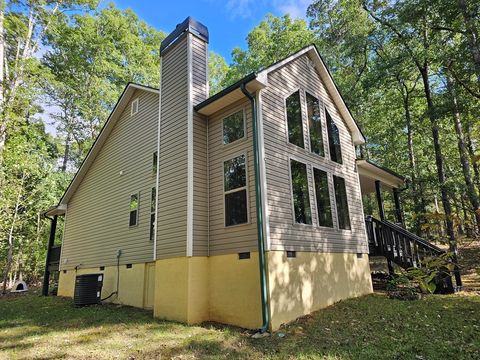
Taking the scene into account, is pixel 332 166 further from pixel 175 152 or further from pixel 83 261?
pixel 83 261

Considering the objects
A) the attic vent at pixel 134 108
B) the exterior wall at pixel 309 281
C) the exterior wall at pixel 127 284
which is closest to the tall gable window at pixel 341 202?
the exterior wall at pixel 309 281

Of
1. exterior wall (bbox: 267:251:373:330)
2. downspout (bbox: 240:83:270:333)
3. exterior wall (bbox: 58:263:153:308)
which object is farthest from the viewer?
exterior wall (bbox: 58:263:153:308)

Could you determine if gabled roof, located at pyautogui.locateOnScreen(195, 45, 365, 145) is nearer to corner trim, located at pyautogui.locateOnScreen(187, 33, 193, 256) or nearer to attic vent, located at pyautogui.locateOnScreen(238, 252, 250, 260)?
corner trim, located at pyautogui.locateOnScreen(187, 33, 193, 256)

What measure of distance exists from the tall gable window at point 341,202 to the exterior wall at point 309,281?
2.97 feet

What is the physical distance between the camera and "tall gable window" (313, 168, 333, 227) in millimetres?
8117

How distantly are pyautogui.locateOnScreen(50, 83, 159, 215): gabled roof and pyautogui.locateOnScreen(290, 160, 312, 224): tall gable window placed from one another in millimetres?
5254

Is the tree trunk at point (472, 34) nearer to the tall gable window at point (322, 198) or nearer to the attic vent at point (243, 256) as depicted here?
the tall gable window at point (322, 198)

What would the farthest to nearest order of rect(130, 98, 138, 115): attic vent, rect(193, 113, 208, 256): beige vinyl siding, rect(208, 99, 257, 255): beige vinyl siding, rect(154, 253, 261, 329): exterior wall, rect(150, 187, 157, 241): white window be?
rect(130, 98, 138, 115): attic vent < rect(150, 187, 157, 241): white window < rect(193, 113, 208, 256): beige vinyl siding < rect(208, 99, 257, 255): beige vinyl siding < rect(154, 253, 261, 329): exterior wall

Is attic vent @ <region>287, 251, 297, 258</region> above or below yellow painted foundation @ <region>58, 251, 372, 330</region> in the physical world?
above

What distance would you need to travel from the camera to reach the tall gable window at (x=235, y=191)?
6980 mm

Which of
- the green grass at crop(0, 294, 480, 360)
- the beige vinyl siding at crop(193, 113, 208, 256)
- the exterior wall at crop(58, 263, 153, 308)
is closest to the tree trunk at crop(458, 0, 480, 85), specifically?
the green grass at crop(0, 294, 480, 360)

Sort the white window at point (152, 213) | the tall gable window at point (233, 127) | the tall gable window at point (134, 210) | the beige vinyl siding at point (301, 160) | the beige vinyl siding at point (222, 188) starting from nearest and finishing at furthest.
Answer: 1. the beige vinyl siding at point (222, 188)
2. the beige vinyl siding at point (301, 160)
3. the tall gable window at point (233, 127)
4. the white window at point (152, 213)
5. the tall gable window at point (134, 210)

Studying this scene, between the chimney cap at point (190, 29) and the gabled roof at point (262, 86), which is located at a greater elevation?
the chimney cap at point (190, 29)

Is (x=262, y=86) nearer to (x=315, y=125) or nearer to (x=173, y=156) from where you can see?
(x=315, y=125)
